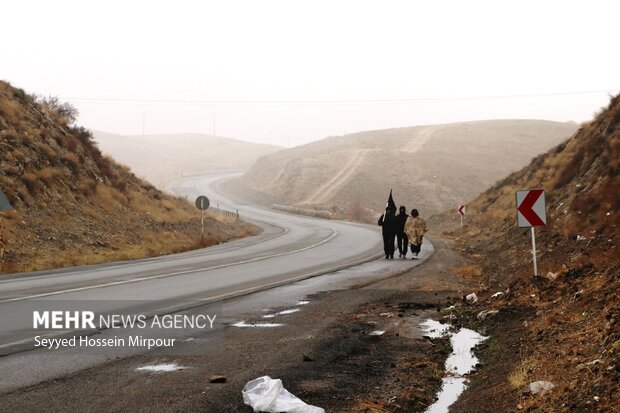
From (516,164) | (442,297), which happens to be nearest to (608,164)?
(442,297)

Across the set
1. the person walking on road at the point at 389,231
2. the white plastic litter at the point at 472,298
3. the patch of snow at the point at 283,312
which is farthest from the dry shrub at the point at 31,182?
the white plastic litter at the point at 472,298

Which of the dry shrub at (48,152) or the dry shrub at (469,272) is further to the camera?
the dry shrub at (48,152)

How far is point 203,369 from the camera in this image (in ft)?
20.3

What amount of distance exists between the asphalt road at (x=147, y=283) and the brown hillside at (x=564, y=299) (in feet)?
14.3

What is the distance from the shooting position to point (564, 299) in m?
8.39

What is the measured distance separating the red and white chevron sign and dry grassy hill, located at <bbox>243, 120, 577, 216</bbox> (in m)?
51.8

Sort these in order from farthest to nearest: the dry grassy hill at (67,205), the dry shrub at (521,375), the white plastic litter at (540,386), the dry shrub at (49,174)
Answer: the dry shrub at (49,174), the dry grassy hill at (67,205), the dry shrub at (521,375), the white plastic litter at (540,386)

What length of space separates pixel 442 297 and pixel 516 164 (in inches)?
3391

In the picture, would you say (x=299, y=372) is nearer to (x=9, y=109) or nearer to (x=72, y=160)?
(x=72, y=160)

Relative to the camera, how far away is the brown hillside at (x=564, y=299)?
4945mm

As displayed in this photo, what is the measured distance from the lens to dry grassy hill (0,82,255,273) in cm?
2014

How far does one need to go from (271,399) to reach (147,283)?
882 cm

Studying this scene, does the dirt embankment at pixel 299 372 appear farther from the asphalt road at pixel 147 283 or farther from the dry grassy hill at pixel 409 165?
the dry grassy hill at pixel 409 165

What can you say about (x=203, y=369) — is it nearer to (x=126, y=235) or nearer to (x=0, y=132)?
(x=126, y=235)
